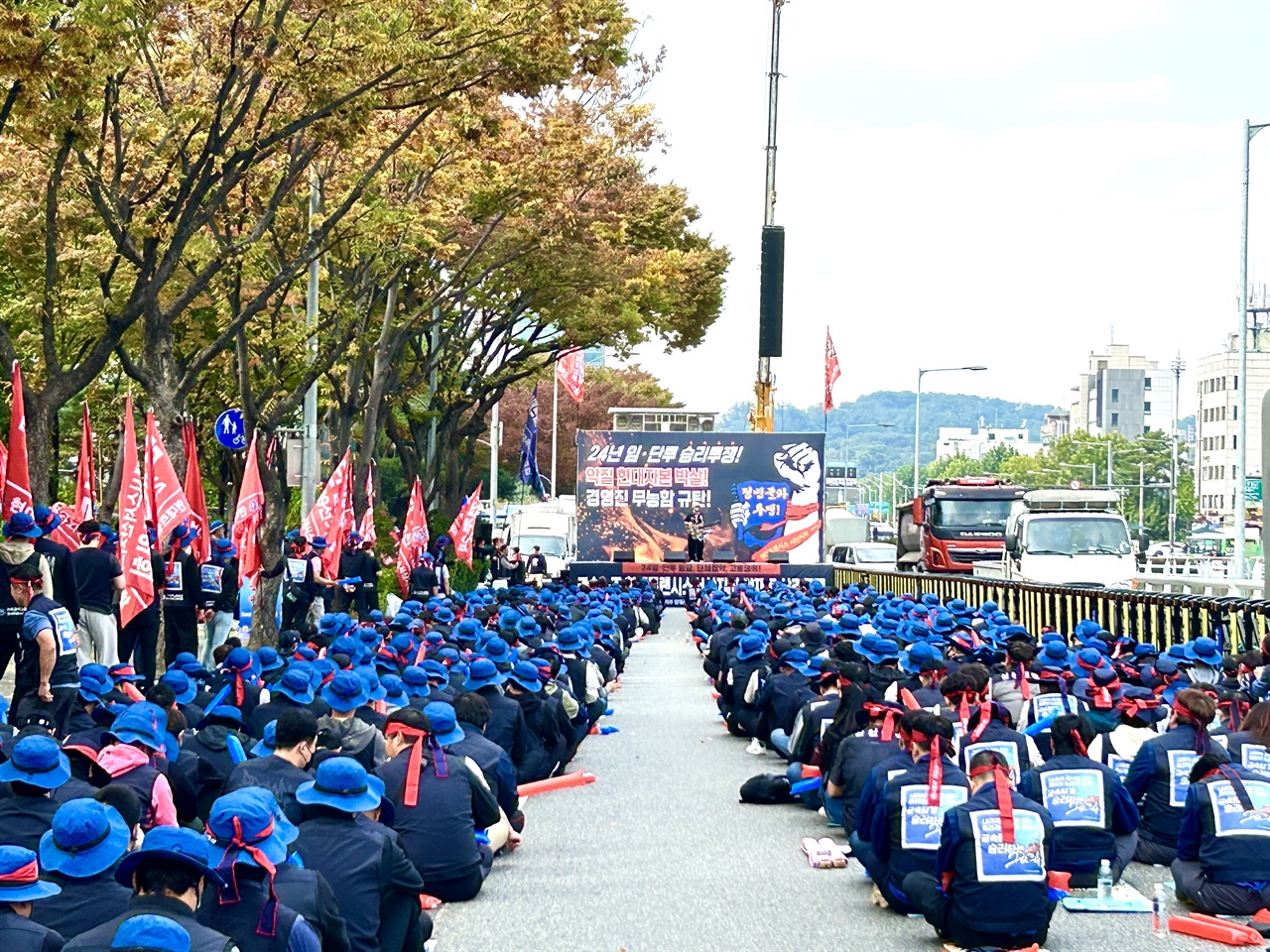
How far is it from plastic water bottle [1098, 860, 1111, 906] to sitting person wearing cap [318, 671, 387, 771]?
4060mm

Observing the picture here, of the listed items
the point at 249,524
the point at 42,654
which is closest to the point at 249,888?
the point at 42,654

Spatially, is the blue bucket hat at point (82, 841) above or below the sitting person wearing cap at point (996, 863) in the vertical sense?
above

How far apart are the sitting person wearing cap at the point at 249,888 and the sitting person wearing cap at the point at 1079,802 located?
5.16 meters

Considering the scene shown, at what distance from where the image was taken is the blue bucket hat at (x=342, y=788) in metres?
7.75

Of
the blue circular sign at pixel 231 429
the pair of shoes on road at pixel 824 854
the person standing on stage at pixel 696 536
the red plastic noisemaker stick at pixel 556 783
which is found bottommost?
the red plastic noisemaker stick at pixel 556 783

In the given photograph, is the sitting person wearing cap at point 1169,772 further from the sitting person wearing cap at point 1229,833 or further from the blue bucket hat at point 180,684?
the blue bucket hat at point 180,684

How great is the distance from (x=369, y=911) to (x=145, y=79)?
17233 mm

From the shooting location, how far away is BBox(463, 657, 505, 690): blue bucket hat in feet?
44.4

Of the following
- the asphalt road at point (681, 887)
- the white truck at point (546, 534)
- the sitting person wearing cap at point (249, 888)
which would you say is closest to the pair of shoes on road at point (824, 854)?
the asphalt road at point (681, 887)

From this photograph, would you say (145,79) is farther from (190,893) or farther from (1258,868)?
→ (190,893)

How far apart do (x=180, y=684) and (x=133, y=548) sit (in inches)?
288

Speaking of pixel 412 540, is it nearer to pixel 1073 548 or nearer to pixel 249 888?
pixel 1073 548

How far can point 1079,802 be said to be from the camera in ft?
34.3

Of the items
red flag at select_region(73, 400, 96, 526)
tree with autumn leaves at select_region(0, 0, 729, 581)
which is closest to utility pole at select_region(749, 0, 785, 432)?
tree with autumn leaves at select_region(0, 0, 729, 581)
